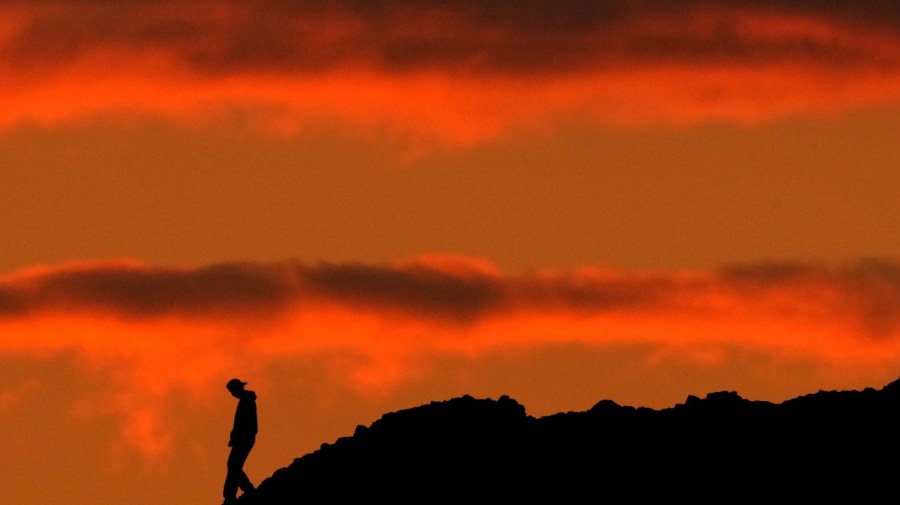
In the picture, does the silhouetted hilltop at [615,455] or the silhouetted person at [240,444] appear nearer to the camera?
the silhouetted hilltop at [615,455]

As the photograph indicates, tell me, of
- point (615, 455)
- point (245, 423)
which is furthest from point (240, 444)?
point (615, 455)

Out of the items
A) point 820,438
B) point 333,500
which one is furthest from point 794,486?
point 333,500

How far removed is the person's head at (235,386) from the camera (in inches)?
4843

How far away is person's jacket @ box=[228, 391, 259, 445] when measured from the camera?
12375 cm

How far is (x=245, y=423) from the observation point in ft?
407

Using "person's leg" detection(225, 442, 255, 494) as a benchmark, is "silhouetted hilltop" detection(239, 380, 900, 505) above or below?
below

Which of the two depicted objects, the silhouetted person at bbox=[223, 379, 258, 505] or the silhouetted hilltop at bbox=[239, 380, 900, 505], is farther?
the silhouetted person at bbox=[223, 379, 258, 505]

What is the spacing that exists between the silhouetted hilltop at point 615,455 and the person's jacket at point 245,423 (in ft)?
3.94

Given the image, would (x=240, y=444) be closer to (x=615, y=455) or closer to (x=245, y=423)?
(x=245, y=423)

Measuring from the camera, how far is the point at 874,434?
395 ft

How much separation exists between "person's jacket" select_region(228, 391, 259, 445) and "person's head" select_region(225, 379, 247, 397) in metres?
0.40

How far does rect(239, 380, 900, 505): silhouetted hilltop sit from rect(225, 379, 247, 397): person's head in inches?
81.3

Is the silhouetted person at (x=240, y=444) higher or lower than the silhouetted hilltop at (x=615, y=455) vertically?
higher

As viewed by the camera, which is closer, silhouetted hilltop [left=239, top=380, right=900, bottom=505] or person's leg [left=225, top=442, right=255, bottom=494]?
silhouetted hilltop [left=239, top=380, right=900, bottom=505]
